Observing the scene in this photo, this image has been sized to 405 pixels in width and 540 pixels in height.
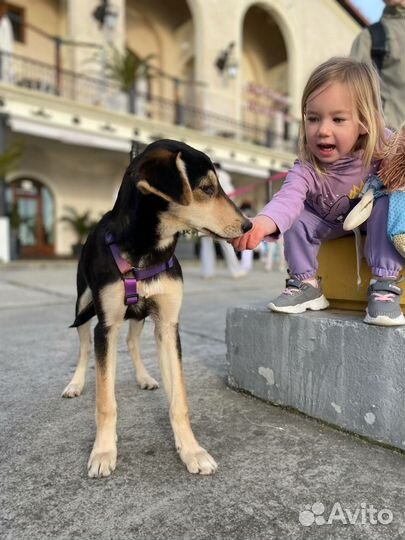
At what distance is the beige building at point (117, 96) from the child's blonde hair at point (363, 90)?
11.3m

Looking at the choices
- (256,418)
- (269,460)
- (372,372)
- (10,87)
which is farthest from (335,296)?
(10,87)

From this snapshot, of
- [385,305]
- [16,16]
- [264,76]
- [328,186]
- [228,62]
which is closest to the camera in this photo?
[385,305]

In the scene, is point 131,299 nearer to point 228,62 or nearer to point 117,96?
point 117,96

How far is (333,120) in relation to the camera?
6.27 feet

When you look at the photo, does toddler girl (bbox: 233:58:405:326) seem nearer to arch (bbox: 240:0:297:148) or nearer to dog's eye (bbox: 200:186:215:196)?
dog's eye (bbox: 200:186:215:196)

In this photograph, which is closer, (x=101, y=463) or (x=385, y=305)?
(x=101, y=463)

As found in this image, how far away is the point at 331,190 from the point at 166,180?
32.9 inches

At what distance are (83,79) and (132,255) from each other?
15.7m

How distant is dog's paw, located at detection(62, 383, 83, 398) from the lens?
237 centimetres

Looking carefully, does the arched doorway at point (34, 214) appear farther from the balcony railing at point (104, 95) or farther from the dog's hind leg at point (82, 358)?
the dog's hind leg at point (82, 358)

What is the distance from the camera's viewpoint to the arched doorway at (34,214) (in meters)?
16.2

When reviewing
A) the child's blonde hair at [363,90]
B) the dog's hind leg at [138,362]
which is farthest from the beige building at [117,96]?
the dog's hind leg at [138,362]

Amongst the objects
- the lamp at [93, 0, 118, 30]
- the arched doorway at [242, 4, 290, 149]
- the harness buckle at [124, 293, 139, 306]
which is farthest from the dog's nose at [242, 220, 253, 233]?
the arched doorway at [242, 4, 290, 149]

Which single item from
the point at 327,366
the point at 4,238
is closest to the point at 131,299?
the point at 327,366
